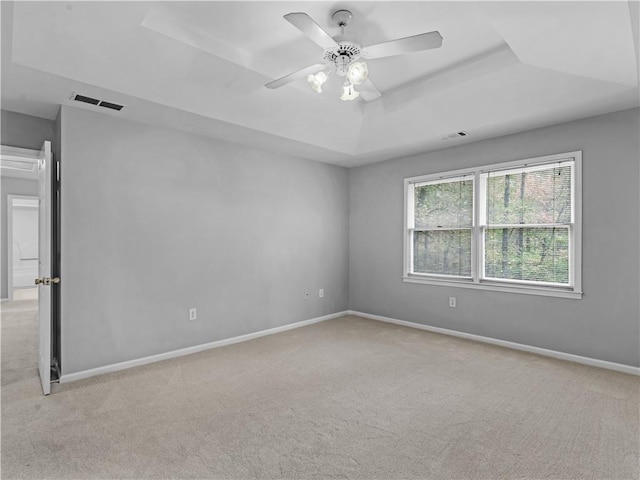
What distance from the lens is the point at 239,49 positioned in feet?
9.82

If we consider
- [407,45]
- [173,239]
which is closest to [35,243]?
[173,239]

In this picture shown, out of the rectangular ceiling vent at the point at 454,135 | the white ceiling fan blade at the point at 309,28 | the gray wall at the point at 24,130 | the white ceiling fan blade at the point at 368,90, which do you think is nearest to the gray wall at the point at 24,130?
the gray wall at the point at 24,130

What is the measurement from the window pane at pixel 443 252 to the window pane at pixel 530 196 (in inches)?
18.0

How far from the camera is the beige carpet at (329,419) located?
6.61 ft

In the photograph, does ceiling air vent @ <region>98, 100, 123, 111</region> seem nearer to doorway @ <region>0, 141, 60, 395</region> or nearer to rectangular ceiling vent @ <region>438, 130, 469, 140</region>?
doorway @ <region>0, 141, 60, 395</region>

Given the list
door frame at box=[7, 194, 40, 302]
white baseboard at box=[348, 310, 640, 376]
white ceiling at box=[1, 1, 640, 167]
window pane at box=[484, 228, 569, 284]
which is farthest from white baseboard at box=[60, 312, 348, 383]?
door frame at box=[7, 194, 40, 302]

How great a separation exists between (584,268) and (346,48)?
3164mm

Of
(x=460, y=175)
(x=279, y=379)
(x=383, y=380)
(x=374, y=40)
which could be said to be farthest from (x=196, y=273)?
(x=460, y=175)

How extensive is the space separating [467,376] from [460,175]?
2.47 meters

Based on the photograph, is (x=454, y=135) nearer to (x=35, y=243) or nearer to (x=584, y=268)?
(x=584, y=268)

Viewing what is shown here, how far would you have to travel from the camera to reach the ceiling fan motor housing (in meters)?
2.35

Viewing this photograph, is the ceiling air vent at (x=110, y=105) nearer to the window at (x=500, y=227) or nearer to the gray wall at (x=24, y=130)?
the gray wall at (x=24, y=130)

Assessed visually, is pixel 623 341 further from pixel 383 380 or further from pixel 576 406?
pixel 383 380

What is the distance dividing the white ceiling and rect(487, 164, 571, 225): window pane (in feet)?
1.85
